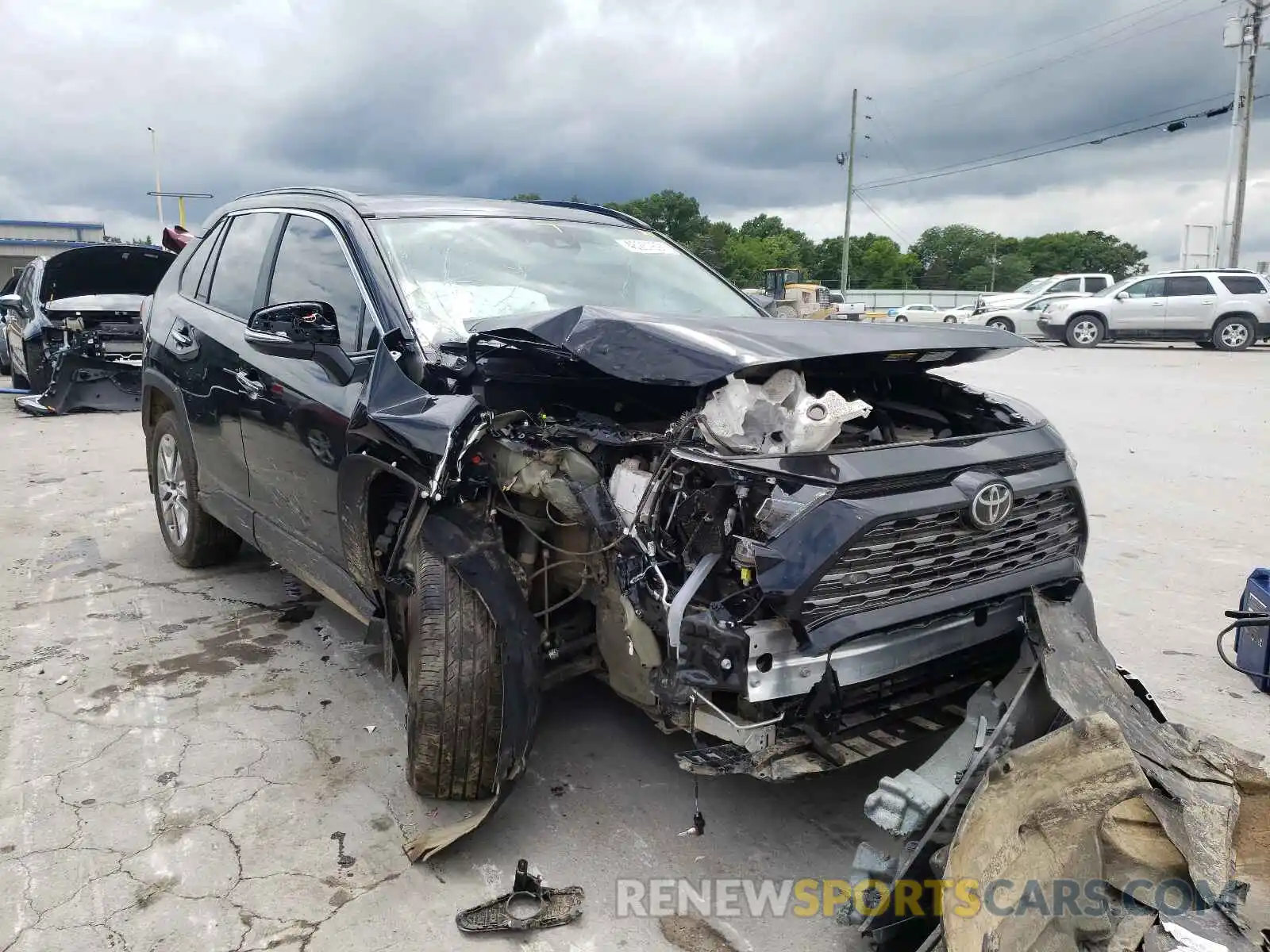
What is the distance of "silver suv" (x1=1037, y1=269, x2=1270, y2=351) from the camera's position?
58.9 feet

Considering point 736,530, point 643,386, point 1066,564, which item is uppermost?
point 643,386

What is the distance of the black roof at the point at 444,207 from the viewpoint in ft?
12.2

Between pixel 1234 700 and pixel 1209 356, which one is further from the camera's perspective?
pixel 1209 356

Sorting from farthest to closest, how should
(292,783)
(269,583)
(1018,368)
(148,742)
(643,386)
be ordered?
(1018,368), (269,583), (148,742), (292,783), (643,386)

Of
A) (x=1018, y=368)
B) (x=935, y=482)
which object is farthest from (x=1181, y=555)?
(x=1018, y=368)

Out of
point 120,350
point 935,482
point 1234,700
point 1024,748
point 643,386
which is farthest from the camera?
point 120,350

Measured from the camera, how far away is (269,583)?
5.11 meters

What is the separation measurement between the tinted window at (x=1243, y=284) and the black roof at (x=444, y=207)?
17999 mm

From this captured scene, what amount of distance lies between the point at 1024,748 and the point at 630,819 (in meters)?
1.33

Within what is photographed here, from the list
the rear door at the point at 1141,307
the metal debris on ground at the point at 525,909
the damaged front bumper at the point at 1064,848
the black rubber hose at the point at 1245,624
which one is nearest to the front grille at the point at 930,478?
the damaged front bumper at the point at 1064,848

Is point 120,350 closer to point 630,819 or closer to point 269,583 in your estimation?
point 269,583

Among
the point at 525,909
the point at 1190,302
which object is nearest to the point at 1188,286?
the point at 1190,302

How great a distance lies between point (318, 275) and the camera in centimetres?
371

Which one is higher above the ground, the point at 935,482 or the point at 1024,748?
the point at 935,482
